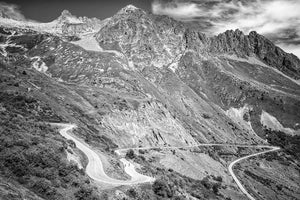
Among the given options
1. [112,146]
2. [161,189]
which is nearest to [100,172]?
[161,189]

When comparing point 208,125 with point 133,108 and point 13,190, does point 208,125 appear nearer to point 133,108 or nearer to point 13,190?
point 133,108

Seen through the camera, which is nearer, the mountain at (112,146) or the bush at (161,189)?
the mountain at (112,146)

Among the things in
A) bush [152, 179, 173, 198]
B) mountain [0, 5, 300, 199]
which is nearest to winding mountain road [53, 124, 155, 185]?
mountain [0, 5, 300, 199]

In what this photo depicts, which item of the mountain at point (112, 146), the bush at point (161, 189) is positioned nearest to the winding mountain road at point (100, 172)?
the mountain at point (112, 146)

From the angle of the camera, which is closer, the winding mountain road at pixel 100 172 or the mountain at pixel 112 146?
the mountain at pixel 112 146

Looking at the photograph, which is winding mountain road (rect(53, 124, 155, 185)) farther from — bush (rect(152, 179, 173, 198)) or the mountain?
bush (rect(152, 179, 173, 198))

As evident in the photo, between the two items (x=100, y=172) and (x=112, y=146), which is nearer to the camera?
(x=100, y=172)

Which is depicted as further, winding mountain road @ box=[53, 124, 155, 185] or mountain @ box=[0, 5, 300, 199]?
winding mountain road @ box=[53, 124, 155, 185]

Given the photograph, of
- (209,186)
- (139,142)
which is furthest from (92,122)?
(209,186)

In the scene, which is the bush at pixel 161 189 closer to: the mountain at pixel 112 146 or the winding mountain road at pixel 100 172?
the mountain at pixel 112 146

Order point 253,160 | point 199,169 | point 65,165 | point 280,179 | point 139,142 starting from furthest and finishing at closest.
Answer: point 253,160 < point 280,179 < point 139,142 < point 199,169 < point 65,165

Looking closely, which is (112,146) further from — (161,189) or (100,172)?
(161,189)
